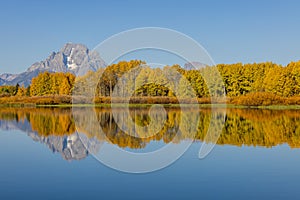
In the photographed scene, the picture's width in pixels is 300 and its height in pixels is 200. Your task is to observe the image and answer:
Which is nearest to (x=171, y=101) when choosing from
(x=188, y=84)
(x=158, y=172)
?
(x=188, y=84)

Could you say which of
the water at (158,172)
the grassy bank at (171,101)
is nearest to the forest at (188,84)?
the grassy bank at (171,101)

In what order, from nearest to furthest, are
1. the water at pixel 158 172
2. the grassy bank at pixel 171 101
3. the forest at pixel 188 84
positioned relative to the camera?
1. the water at pixel 158 172
2. the grassy bank at pixel 171 101
3. the forest at pixel 188 84

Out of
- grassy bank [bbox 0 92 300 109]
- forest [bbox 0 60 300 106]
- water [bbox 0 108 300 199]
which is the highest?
forest [bbox 0 60 300 106]

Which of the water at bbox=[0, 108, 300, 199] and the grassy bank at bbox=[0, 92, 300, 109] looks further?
the grassy bank at bbox=[0, 92, 300, 109]

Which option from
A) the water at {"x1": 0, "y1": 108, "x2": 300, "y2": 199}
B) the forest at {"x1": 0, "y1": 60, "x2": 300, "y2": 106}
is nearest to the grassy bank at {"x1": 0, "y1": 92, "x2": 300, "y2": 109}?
the forest at {"x1": 0, "y1": 60, "x2": 300, "y2": 106}

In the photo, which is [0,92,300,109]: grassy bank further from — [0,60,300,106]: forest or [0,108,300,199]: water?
[0,108,300,199]: water

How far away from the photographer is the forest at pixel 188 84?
134ft

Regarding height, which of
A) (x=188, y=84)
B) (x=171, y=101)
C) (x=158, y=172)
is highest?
(x=188, y=84)

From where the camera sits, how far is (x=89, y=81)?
47.7m

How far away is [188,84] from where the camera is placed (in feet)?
156

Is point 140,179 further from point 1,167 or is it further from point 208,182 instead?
point 1,167

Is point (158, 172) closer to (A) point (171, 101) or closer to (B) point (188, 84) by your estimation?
(A) point (171, 101)

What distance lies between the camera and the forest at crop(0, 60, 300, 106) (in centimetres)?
4075

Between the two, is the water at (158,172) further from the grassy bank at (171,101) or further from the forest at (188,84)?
the grassy bank at (171,101)
